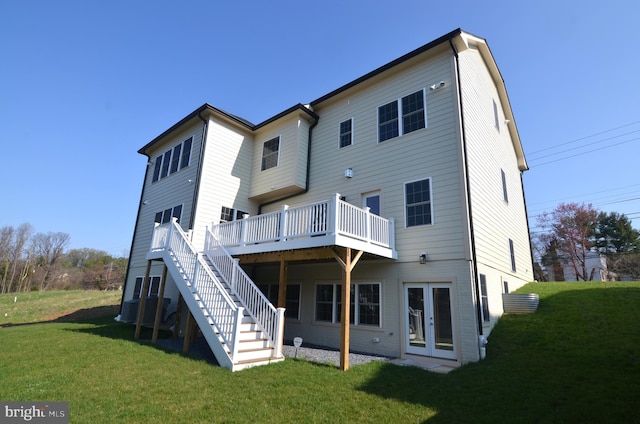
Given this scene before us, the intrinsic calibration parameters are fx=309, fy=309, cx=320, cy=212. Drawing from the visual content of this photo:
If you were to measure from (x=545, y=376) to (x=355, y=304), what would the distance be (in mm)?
5213

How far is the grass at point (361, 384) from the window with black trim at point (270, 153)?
837cm

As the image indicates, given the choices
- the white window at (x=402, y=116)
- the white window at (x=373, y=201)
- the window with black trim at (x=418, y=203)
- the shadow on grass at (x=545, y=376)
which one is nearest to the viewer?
the shadow on grass at (x=545, y=376)

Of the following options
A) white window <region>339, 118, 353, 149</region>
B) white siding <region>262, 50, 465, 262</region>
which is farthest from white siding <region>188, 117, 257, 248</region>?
white window <region>339, 118, 353, 149</region>

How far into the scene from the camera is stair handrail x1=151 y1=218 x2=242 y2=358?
7417 mm

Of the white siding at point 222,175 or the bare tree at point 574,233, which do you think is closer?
the white siding at point 222,175

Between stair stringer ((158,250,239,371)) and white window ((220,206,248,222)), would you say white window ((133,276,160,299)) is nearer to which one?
white window ((220,206,248,222))

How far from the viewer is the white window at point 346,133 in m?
12.2

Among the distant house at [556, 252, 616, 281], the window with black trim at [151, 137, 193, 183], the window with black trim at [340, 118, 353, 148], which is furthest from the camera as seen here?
the distant house at [556, 252, 616, 281]

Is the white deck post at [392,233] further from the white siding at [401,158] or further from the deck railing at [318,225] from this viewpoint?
the white siding at [401,158]

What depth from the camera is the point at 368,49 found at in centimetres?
1162

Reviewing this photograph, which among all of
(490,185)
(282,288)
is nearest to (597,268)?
(490,185)

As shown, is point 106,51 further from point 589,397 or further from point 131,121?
point 589,397

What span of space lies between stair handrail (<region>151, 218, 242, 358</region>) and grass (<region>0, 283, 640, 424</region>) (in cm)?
88

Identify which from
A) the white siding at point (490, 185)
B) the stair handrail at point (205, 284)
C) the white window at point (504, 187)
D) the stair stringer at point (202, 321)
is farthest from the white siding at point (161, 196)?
the white window at point (504, 187)
